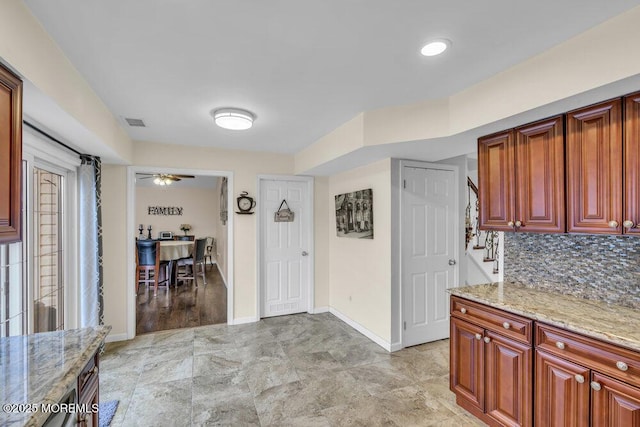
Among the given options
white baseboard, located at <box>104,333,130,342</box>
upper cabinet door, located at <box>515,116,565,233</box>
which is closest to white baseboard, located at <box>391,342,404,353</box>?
upper cabinet door, located at <box>515,116,565,233</box>

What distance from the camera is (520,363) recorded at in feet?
6.14

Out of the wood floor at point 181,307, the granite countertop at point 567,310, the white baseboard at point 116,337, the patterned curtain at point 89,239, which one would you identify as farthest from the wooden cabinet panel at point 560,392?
the white baseboard at point 116,337

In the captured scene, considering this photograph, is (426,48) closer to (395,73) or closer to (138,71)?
(395,73)

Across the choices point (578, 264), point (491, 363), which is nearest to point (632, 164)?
point (578, 264)

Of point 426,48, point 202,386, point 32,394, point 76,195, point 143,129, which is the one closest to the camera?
point 32,394

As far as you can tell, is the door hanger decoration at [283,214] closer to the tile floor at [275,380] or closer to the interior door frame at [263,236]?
the interior door frame at [263,236]

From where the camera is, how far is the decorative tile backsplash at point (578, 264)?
6.06ft

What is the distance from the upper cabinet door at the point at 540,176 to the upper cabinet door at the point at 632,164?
31 cm

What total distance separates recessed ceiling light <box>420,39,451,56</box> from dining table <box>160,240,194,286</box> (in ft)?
19.6

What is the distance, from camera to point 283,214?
447cm

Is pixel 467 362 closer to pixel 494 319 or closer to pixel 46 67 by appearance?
pixel 494 319

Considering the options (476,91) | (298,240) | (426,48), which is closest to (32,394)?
(426,48)

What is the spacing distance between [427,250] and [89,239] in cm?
360

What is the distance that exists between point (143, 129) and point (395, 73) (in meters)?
2.70
